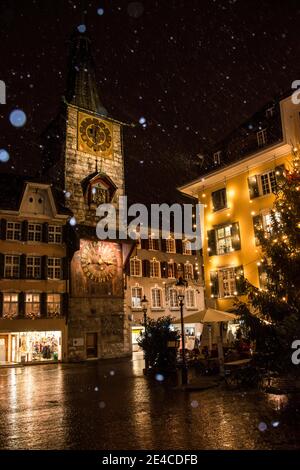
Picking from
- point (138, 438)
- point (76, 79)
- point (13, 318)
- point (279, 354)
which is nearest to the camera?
point (138, 438)

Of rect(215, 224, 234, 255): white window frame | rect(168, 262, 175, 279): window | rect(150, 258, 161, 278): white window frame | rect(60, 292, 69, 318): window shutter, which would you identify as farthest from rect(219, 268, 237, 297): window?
rect(168, 262, 175, 279): window

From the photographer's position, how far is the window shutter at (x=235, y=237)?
875 inches

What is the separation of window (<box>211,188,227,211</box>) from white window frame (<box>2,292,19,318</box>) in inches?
645

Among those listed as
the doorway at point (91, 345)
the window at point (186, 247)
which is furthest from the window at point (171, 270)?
the doorway at point (91, 345)

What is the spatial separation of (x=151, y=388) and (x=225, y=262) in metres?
10.1

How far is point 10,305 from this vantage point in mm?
30047

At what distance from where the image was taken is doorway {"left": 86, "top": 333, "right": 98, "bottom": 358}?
1297 inches

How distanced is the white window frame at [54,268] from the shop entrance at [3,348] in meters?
5.46

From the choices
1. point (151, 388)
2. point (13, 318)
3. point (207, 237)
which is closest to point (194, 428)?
point (151, 388)

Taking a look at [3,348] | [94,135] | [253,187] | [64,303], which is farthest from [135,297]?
[253,187]

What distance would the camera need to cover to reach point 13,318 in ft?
97.6

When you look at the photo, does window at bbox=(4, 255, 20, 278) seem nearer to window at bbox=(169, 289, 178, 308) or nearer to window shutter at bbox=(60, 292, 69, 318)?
window shutter at bbox=(60, 292, 69, 318)

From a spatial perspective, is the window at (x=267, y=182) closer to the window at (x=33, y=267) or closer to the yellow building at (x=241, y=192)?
the yellow building at (x=241, y=192)

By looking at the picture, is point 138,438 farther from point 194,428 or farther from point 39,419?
point 39,419
